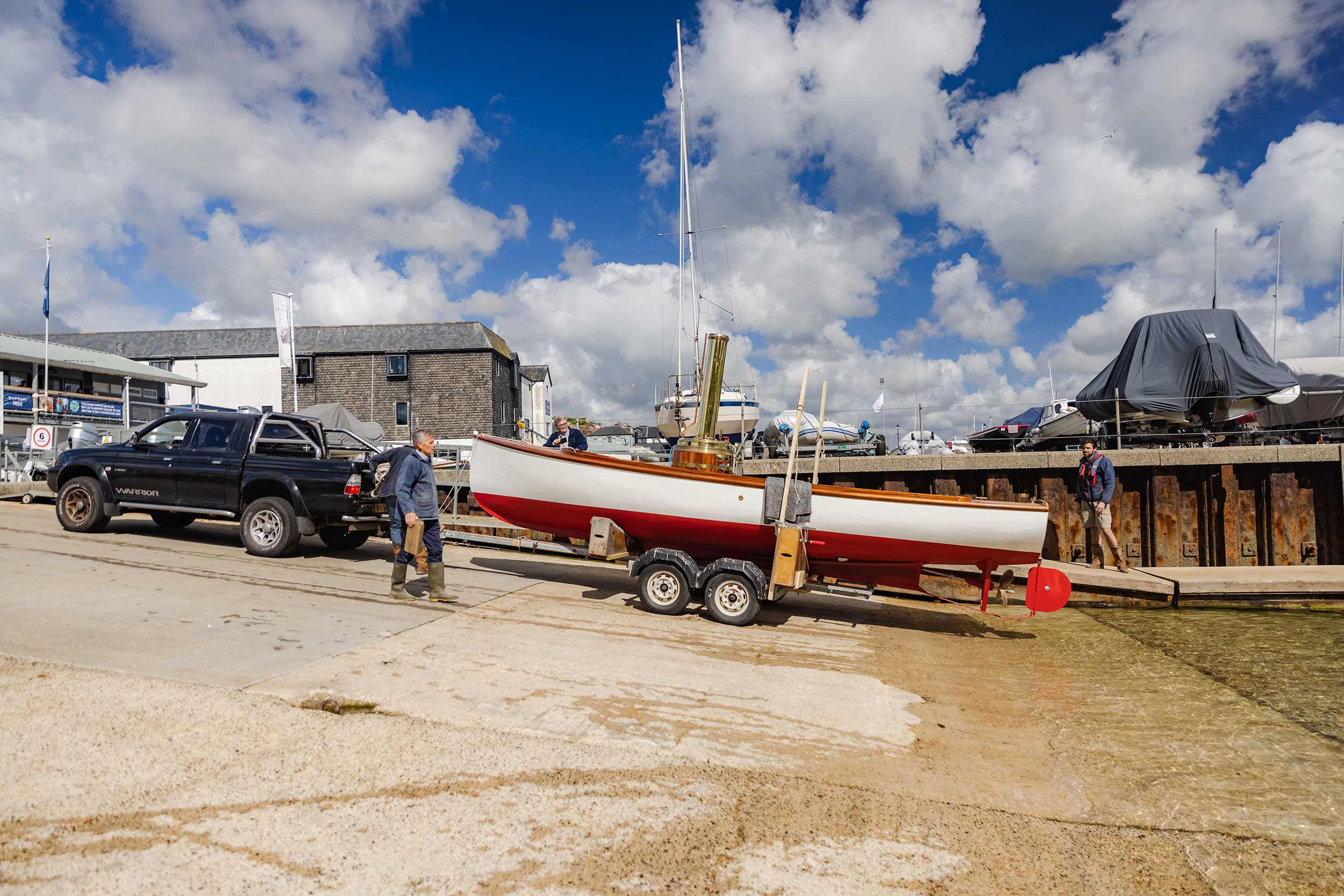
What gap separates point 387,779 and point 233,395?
40845 mm

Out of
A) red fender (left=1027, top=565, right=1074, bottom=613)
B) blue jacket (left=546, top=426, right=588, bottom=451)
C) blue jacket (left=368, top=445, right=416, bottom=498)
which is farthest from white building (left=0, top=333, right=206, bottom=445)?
red fender (left=1027, top=565, right=1074, bottom=613)

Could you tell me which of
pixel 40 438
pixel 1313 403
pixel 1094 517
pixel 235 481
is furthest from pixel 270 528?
pixel 1313 403

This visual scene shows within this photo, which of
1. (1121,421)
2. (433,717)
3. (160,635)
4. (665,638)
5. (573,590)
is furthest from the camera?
(1121,421)

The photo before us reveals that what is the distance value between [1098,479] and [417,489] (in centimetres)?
888

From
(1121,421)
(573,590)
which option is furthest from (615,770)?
(1121,421)

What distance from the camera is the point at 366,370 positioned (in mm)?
36969

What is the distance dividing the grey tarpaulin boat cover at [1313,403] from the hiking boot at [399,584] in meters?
16.8

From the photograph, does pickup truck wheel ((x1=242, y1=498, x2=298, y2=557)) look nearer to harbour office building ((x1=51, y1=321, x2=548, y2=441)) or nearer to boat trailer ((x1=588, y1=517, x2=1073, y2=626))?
boat trailer ((x1=588, y1=517, x2=1073, y2=626))

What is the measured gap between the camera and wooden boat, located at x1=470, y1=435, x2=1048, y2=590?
7.12 meters

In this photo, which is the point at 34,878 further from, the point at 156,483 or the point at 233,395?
the point at 233,395

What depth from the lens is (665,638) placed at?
6.37 metres

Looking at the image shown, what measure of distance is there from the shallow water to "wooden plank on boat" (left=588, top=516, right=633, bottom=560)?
5.42 metres

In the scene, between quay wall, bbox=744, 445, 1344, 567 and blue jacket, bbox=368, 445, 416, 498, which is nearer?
blue jacket, bbox=368, 445, 416, 498

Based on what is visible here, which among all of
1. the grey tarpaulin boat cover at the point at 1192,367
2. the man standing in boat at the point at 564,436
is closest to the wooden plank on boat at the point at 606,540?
the man standing in boat at the point at 564,436
